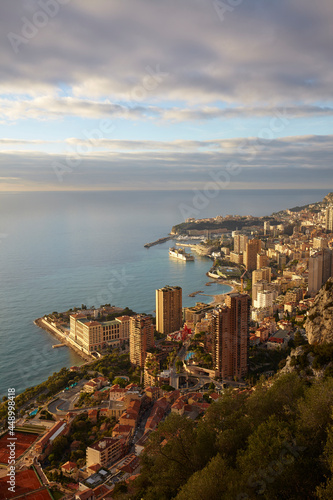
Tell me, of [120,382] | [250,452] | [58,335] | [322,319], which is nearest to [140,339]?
[120,382]

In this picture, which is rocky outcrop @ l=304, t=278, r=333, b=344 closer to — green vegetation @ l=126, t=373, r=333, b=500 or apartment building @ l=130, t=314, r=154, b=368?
green vegetation @ l=126, t=373, r=333, b=500

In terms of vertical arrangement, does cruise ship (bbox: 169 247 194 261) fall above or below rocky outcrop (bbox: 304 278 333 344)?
below

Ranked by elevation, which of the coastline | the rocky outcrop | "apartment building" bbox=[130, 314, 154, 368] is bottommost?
the coastline

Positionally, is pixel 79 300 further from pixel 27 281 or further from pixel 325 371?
pixel 325 371

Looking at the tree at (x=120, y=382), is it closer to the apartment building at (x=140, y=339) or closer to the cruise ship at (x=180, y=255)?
the apartment building at (x=140, y=339)

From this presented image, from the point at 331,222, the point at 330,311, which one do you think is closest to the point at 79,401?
the point at 330,311

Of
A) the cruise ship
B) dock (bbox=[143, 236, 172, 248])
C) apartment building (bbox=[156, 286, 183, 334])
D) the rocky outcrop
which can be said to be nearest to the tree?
apartment building (bbox=[156, 286, 183, 334])

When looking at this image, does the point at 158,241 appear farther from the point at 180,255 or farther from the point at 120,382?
the point at 120,382
